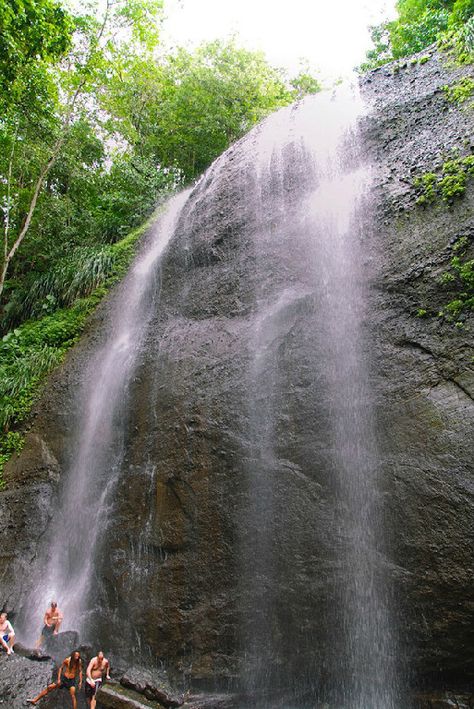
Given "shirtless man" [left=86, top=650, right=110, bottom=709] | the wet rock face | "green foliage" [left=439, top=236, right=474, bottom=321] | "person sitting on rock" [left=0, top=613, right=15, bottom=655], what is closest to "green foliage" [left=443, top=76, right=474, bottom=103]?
the wet rock face

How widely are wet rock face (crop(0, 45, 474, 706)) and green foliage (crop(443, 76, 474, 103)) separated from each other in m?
→ 0.18

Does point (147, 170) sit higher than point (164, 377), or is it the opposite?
point (147, 170)

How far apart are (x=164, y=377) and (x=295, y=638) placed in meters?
4.56

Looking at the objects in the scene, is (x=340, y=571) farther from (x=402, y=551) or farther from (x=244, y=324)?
(x=244, y=324)

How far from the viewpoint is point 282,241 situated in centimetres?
883

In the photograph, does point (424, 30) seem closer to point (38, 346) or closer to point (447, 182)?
point (447, 182)

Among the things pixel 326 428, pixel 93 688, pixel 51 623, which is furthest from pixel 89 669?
pixel 326 428

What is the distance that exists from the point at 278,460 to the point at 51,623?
13.4 ft

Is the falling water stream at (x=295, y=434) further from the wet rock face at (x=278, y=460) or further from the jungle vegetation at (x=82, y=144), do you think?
the jungle vegetation at (x=82, y=144)

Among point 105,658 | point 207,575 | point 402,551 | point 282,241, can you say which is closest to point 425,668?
point 402,551

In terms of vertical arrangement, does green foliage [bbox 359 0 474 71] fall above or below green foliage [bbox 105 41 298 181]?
below

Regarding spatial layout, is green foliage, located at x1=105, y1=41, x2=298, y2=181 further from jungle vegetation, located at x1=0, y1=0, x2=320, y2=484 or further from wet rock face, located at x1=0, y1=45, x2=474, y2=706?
wet rock face, located at x1=0, y1=45, x2=474, y2=706

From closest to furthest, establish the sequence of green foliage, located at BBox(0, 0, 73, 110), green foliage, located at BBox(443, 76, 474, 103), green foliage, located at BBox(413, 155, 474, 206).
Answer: green foliage, located at BBox(413, 155, 474, 206), green foliage, located at BBox(0, 0, 73, 110), green foliage, located at BBox(443, 76, 474, 103)

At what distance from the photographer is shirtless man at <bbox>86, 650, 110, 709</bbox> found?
18.7 ft
